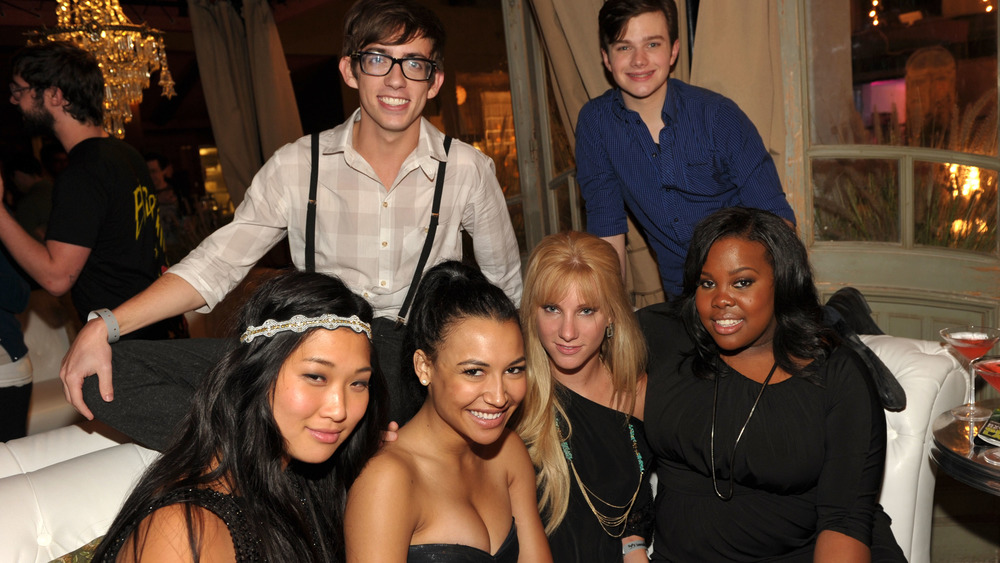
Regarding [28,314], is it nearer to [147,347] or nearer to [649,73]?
[147,347]

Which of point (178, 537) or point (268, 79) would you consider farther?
point (268, 79)

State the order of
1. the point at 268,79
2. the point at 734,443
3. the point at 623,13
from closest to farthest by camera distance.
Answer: the point at 734,443
the point at 623,13
the point at 268,79

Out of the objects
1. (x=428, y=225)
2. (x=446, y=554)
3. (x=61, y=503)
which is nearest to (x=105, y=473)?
(x=61, y=503)

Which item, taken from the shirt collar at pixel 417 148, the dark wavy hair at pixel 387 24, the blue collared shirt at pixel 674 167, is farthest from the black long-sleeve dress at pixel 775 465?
the dark wavy hair at pixel 387 24

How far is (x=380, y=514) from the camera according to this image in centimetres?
156

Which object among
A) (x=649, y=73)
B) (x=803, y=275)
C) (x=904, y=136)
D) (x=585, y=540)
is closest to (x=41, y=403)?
(x=585, y=540)

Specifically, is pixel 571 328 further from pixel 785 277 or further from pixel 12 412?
pixel 12 412

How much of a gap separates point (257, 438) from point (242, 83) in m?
5.29

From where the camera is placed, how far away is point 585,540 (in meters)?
2.05

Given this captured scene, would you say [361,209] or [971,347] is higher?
[361,209]

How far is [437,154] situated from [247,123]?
4.49 meters

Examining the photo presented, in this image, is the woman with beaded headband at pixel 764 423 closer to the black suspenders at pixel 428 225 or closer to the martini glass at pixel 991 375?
the martini glass at pixel 991 375

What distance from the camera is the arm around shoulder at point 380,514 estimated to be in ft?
5.08

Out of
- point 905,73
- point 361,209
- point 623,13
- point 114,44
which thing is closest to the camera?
point 361,209
